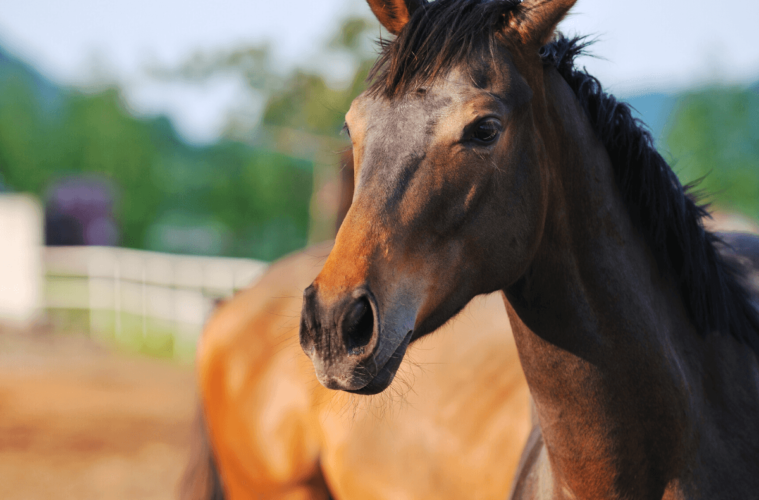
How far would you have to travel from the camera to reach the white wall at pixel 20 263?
481 inches

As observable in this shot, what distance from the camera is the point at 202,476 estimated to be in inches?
134

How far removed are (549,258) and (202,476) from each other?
2.68m

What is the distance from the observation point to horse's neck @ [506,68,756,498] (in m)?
1.43

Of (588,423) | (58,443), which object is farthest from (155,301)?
(588,423)

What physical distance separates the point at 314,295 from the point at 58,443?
20.9ft

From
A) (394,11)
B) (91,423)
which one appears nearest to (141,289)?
(91,423)

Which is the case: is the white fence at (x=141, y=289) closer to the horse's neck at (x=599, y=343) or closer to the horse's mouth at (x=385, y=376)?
the horse's neck at (x=599, y=343)

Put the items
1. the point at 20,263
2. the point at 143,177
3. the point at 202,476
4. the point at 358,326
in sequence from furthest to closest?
the point at 143,177 → the point at 20,263 → the point at 202,476 → the point at 358,326

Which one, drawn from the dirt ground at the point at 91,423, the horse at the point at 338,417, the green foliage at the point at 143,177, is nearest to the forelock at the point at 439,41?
the horse at the point at 338,417

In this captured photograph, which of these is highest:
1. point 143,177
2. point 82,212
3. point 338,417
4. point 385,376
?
point 385,376

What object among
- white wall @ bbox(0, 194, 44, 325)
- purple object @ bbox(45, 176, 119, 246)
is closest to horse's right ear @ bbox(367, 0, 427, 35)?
white wall @ bbox(0, 194, 44, 325)

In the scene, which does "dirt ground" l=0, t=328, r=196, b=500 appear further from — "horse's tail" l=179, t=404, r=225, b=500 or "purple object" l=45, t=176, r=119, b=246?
"purple object" l=45, t=176, r=119, b=246

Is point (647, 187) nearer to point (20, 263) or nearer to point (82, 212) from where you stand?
point (20, 263)

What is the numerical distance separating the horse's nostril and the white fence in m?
7.89
